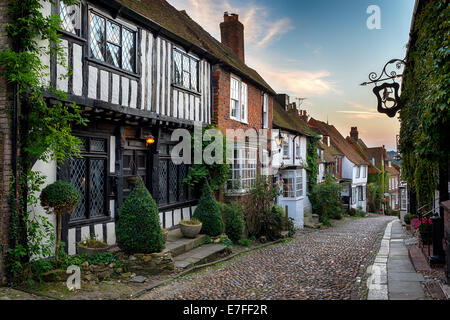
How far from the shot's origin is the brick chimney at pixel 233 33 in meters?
17.3

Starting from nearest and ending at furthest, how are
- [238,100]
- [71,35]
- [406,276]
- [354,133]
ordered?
[406,276]
[71,35]
[238,100]
[354,133]

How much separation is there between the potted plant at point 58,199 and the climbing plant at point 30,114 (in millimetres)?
180

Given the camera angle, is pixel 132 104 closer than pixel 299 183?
Yes

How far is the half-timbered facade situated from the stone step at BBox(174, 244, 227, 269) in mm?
1574

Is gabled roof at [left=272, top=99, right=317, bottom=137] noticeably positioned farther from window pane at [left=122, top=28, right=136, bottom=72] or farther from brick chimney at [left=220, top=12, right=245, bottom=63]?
window pane at [left=122, top=28, right=136, bottom=72]

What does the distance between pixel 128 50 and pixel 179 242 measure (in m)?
5.06

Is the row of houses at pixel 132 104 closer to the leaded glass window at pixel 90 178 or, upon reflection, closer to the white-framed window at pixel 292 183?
the leaded glass window at pixel 90 178

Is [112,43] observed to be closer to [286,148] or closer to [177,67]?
[177,67]

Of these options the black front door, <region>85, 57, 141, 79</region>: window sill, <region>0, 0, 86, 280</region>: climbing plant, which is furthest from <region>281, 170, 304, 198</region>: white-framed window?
<region>0, 0, 86, 280</region>: climbing plant

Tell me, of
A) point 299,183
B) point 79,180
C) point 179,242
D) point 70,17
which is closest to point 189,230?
point 179,242

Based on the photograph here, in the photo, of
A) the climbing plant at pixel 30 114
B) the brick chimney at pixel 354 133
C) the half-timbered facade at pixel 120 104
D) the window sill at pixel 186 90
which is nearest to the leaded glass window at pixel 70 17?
the half-timbered facade at pixel 120 104

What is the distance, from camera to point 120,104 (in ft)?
26.0
